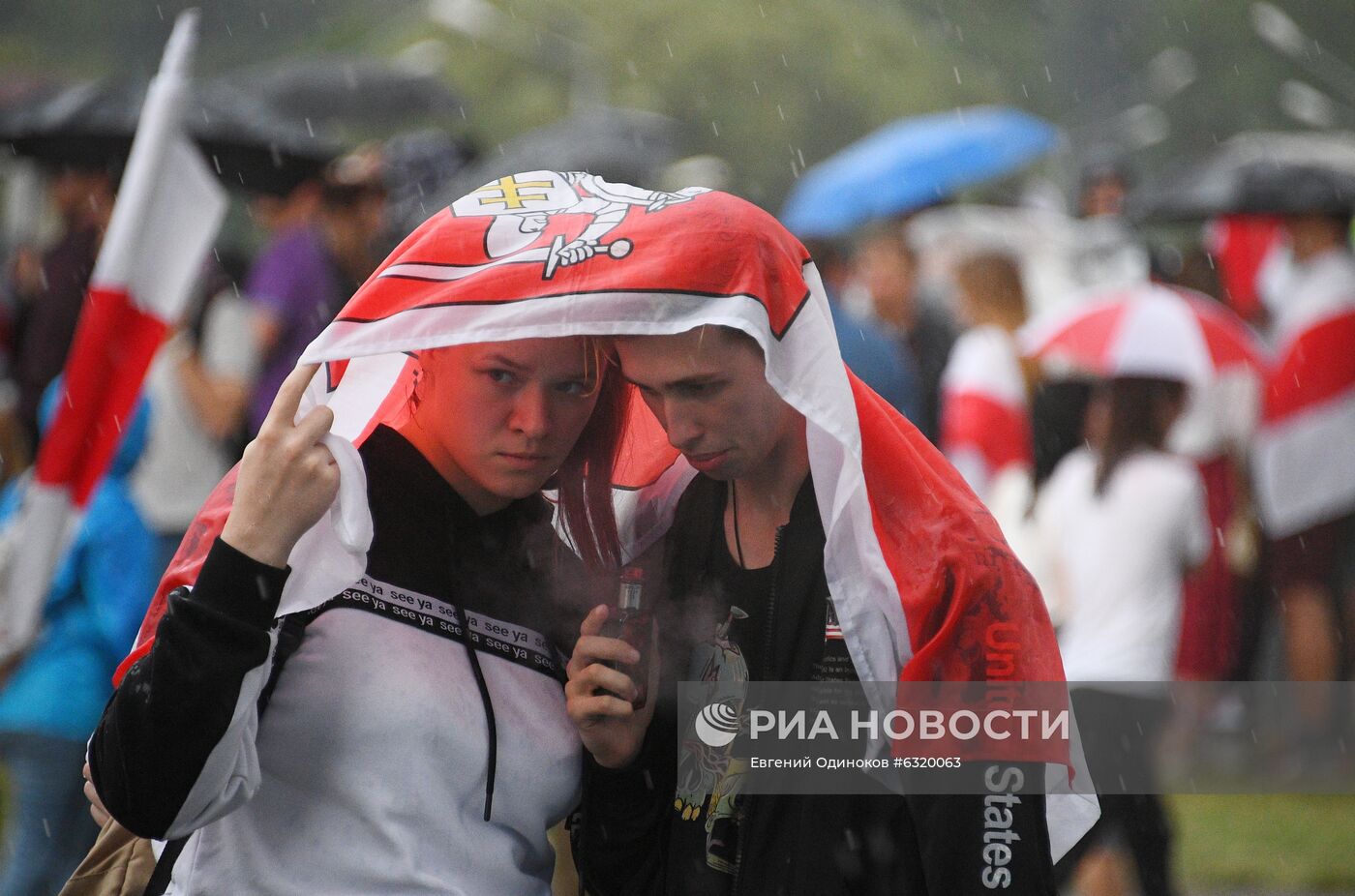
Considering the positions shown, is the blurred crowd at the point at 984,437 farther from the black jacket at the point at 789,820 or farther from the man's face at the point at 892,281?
the black jacket at the point at 789,820

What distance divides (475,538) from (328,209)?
5652mm

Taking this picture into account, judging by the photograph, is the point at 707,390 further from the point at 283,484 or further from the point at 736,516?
the point at 283,484

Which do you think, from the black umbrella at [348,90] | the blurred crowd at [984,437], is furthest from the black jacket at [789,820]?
the black umbrella at [348,90]

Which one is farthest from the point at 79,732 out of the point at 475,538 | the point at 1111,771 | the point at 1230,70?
the point at 1230,70

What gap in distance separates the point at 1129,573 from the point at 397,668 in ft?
11.3

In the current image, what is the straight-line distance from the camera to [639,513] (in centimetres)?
268

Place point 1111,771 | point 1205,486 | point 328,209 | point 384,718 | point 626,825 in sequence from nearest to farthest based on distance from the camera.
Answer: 1. point 384,718
2. point 626,825
3. point 1111,771
4. point 1205,486
5. point 328,209

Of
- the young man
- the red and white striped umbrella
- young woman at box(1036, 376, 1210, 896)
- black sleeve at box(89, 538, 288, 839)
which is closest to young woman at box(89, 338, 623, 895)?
black sleeve at box(89, 538, 288, 839)

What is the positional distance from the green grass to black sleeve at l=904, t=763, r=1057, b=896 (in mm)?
4820

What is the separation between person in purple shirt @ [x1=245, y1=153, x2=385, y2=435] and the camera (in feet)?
23.4

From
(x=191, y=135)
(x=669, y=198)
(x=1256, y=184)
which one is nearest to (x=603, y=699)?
(x=669, y=198)

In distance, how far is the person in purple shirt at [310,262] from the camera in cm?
712

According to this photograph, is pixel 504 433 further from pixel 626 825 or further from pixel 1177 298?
pixel 1177 298

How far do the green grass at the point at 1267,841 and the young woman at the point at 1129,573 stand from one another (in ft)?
5.66
